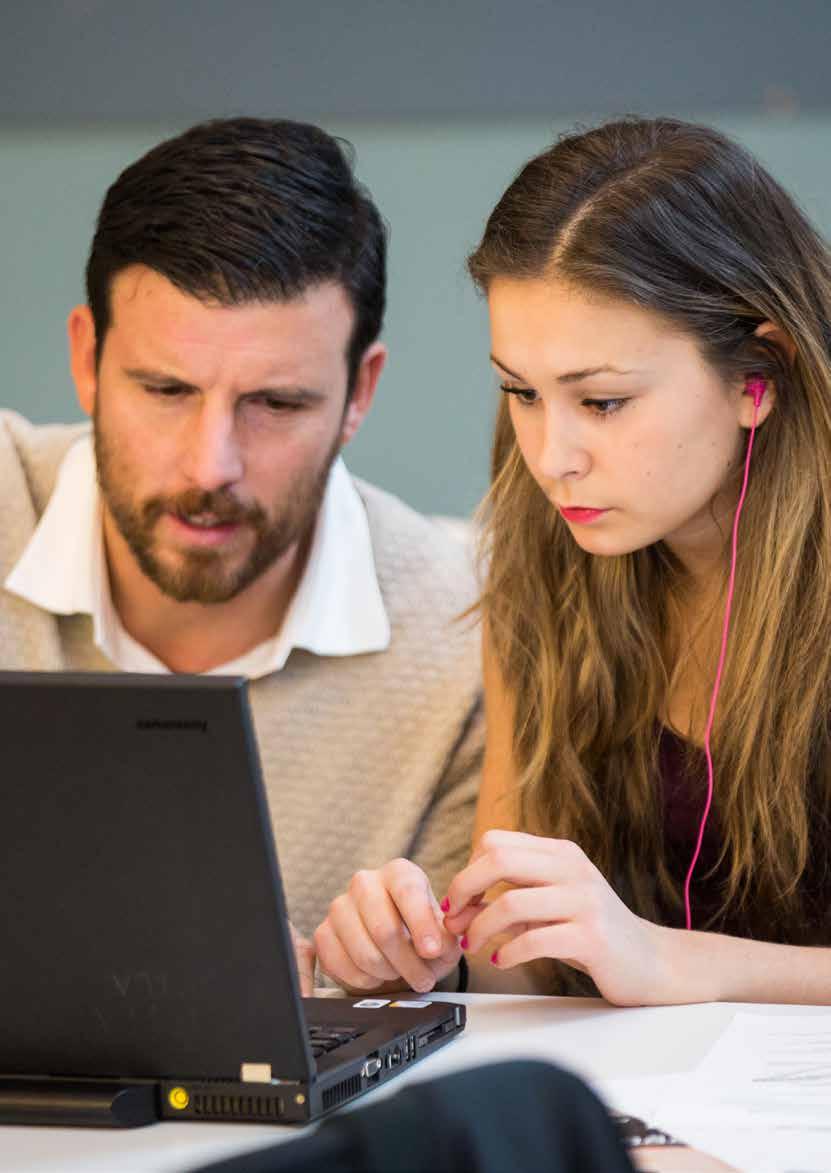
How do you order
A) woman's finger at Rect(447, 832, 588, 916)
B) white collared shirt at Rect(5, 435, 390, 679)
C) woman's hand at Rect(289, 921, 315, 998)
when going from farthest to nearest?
white collared shirt at Rect(5, 435, 390, 679)
woman's hand at Rect(289, 921, 315, 998)
woman's finger at Rect(447, 832, 588, 916)

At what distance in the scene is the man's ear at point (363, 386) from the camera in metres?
1.85

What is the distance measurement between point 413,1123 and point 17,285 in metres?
2.57

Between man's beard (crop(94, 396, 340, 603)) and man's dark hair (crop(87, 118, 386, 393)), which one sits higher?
man's dark hair (crop(87, 118, 386, 393))

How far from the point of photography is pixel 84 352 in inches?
72.5

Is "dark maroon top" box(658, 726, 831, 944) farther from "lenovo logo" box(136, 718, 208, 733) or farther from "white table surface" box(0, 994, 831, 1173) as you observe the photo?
"lenovo logo" box(136, 718, 208, 733)

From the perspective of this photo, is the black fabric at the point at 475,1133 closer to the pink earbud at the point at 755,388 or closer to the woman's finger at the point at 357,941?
the woman's finger at the point at 357,941

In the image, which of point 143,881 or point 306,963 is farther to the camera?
point 306,963

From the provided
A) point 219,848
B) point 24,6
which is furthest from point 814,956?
point 24,6

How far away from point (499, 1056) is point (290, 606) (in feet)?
2.93

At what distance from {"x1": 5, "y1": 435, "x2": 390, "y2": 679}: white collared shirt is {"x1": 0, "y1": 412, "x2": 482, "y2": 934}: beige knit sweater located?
0.08ft

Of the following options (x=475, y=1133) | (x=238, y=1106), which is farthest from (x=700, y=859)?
(x=475, y=1133)

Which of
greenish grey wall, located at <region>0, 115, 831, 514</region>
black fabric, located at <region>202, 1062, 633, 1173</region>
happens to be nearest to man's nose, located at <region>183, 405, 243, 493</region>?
greenish grey wall, located at <region>0, 115, 831, 514</region>

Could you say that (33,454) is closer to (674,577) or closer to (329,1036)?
(674,577)

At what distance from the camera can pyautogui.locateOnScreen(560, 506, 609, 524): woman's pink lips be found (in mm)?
1357
